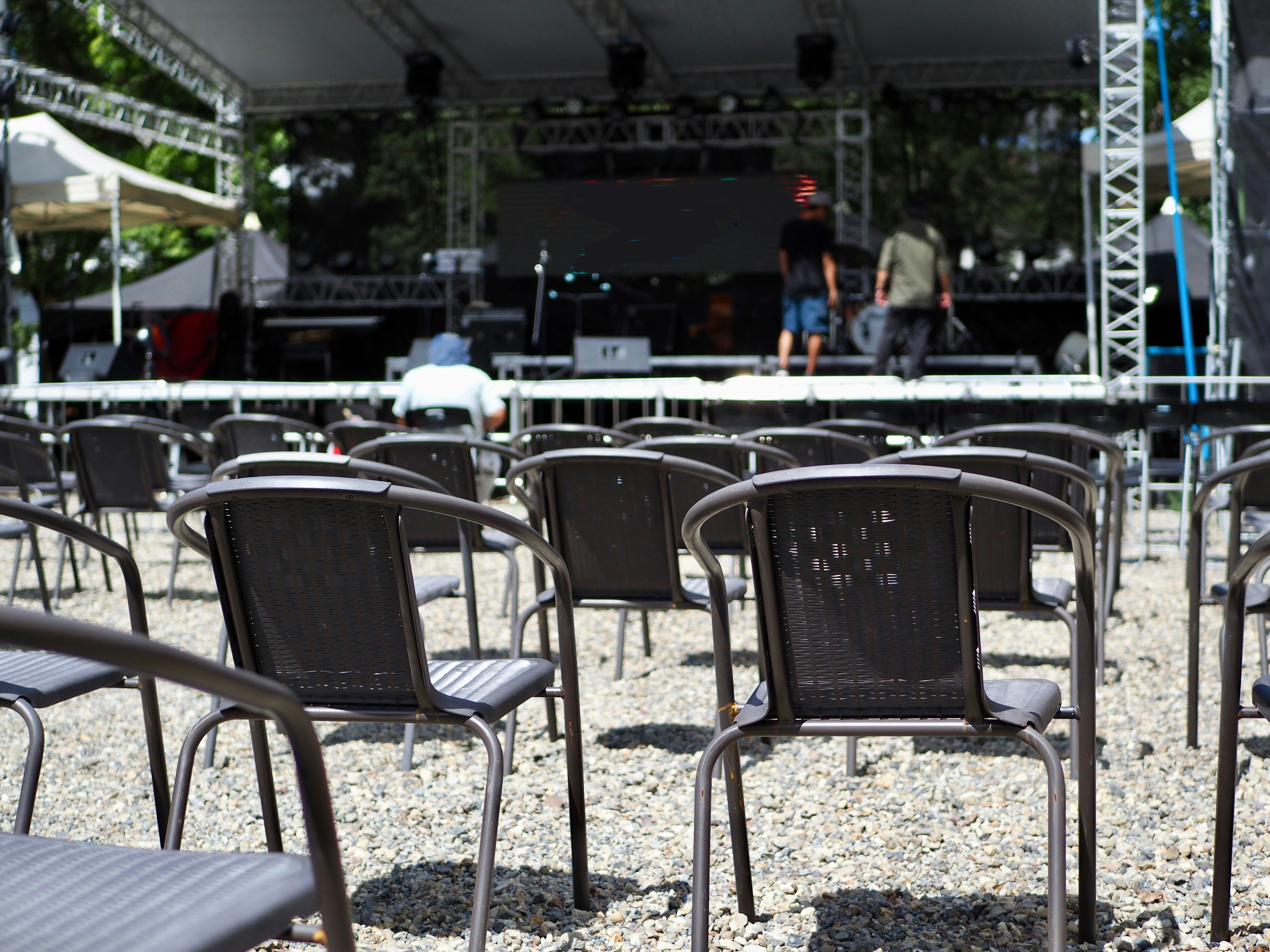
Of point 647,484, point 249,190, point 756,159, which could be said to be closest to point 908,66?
point 756,159

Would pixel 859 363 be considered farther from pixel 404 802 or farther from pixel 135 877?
pixel 135 877

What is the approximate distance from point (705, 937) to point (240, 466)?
5.03 ft

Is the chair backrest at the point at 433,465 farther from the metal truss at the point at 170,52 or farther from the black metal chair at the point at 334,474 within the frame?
the metal truss at the point at 170,52

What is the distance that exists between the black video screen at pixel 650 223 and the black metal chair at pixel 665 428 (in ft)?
31.8

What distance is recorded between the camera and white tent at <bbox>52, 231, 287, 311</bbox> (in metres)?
16.1

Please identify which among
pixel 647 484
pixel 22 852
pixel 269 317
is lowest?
pixel 22 852

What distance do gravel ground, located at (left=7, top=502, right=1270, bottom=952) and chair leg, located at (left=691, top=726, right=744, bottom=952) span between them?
28cm

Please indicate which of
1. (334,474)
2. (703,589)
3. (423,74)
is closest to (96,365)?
(423,74)

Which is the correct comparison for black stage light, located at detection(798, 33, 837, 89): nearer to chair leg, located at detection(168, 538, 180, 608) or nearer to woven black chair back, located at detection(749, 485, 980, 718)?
chair leg, located at detection(168, 538, 180, 608)

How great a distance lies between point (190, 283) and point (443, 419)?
11538 mm

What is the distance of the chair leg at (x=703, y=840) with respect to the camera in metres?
1.65

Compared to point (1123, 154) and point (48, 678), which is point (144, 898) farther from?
point (1123, 154)

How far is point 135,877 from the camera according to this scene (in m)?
1.12

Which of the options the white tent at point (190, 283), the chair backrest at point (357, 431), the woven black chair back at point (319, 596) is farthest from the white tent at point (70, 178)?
the woven black chair back at point (319, 596)
